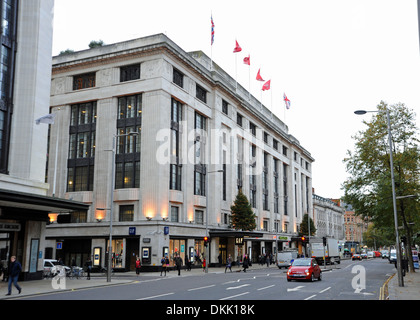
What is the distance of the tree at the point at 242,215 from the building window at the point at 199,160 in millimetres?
6465

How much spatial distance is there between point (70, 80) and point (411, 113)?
39.2 meters

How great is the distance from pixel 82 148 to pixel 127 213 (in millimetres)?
10697

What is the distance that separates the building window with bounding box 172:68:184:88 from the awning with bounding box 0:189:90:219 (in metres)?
23.2

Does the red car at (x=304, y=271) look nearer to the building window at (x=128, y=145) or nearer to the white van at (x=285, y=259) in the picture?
the white van at (x=285, y=259)

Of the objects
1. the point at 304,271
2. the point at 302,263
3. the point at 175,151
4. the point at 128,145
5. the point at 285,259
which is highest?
the point at 128,145

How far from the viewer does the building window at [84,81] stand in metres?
50.9

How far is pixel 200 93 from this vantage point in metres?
55.9

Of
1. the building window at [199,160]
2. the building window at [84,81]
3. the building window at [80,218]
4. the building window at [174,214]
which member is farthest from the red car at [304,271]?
the building window at [84,81]

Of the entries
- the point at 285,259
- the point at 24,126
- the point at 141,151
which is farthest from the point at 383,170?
the point at 24,126

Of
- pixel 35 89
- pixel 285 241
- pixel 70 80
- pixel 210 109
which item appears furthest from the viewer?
pixel 285 241

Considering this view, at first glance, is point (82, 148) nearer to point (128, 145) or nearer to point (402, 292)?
point (128, 145)
